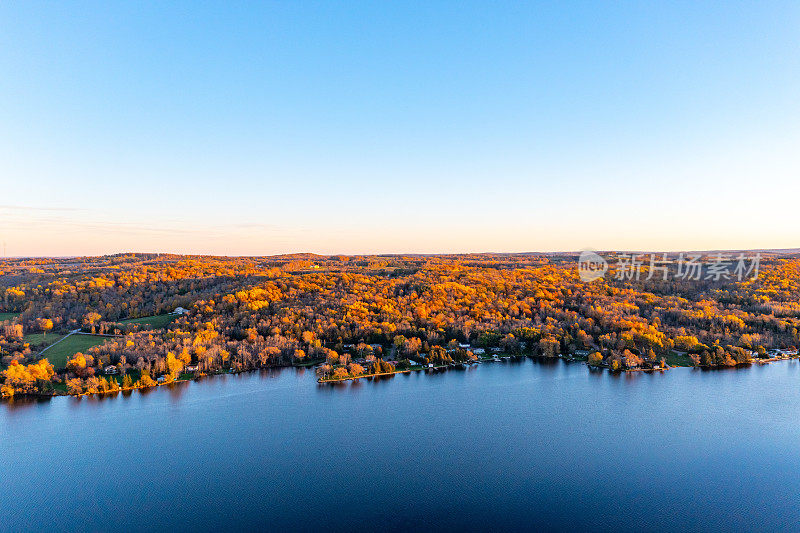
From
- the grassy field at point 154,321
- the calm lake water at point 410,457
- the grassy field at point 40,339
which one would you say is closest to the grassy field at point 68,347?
the grassy field at point 40,339

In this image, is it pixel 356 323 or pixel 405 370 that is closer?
pixel 405 370

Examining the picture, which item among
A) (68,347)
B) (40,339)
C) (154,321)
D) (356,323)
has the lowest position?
(68,347)

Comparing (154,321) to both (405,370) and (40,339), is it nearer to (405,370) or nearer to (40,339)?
(40,339)

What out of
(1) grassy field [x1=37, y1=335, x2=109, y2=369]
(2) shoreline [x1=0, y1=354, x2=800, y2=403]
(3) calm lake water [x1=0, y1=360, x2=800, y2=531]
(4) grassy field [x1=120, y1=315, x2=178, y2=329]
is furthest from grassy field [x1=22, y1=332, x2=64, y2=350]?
(3) calm lake water [x1=0, y1=360, x2=800, y2=531]

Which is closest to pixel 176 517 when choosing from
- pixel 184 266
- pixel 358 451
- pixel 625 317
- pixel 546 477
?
pixel 358 451

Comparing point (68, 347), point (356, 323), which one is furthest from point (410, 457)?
point (68, 347)

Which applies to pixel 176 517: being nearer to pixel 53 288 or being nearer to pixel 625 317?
pixel 625 317

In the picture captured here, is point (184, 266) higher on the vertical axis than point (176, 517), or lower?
higher

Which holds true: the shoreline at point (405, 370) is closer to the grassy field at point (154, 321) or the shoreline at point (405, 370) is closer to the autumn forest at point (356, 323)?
the autumn forest at point (356, 323)
